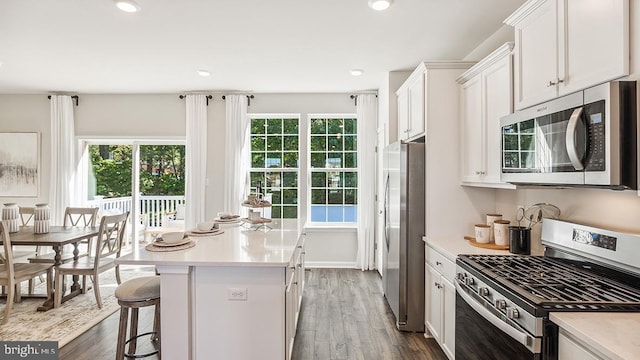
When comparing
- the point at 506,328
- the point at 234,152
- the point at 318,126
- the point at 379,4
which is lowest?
the point at 506,328

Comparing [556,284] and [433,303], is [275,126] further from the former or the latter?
[556,284]

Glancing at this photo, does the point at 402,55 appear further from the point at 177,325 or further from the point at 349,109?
the point at 177,325

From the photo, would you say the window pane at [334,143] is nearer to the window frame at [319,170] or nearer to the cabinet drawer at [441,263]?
the window frame at [319,170]

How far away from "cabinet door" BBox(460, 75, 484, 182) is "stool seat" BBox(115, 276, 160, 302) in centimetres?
244

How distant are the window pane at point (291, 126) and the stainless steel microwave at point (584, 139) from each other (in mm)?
3582

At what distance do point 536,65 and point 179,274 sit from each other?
2394mm

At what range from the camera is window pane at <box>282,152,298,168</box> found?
5125mm

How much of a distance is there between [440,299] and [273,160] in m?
3.36

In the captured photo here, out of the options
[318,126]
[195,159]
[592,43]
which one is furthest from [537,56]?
[195,159]

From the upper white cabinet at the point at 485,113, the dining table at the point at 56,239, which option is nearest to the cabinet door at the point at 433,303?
the upper white cabinet at the point at 485,113

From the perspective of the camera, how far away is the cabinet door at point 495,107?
218cm

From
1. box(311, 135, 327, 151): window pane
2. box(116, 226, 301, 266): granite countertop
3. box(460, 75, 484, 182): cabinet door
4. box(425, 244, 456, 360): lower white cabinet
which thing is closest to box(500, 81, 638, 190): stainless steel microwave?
box(460, 75, 484, 182): cabinet door

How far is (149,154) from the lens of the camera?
520cm

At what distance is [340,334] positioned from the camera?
2.91m
